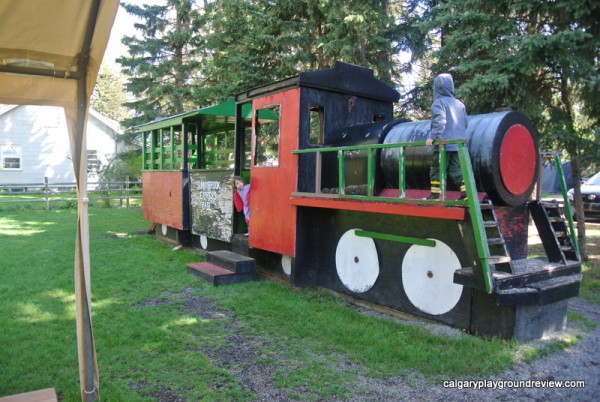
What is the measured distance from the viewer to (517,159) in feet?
16.0

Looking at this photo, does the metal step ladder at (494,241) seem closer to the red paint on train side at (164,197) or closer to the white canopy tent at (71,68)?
the white canopy tent at (71,68)

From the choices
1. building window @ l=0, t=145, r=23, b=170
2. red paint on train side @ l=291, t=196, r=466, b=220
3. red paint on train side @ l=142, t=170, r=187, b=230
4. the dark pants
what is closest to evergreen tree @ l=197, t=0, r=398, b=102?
red paint on train side @ l=142, t=170, r=187, b=230

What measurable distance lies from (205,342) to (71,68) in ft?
9.54

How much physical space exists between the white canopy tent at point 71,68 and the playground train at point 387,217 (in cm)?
303

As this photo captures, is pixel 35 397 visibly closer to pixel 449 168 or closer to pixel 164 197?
pixel 449 168

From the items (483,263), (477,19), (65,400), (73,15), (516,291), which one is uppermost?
(477,19)

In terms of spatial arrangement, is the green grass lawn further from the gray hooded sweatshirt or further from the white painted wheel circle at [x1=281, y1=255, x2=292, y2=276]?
the gray hooded sweatshirt

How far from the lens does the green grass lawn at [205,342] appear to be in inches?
149

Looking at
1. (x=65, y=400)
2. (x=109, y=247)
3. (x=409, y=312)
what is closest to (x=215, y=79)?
(x=109, y=247)

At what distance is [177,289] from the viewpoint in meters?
6.82

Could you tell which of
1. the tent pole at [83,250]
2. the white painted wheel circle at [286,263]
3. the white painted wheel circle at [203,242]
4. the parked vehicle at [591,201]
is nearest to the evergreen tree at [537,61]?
the white painted wheel circle at [286,263]

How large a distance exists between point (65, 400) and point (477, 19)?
25.9 ft

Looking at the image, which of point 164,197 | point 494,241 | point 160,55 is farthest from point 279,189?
point 160,55

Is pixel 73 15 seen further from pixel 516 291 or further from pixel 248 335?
pixel 516 291
